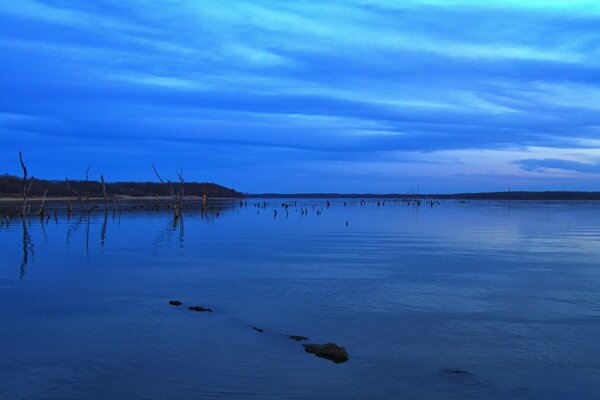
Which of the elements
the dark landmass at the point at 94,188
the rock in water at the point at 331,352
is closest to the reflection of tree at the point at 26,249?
the rock in water at the point at 331,352

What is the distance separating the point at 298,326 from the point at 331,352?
2.16m

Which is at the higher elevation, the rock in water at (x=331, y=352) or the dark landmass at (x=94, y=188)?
the dark landmass at (x=94, y=188)

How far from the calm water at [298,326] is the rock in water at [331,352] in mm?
154

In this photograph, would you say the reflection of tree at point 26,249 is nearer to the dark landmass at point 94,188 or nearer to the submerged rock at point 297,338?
the submerged rock at point 297,338

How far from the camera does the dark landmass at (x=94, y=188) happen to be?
10856 centimetres

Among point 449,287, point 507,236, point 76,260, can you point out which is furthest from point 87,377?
point 507,236

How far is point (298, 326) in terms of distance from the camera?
11.0 meters

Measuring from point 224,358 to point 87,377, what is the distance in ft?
6.69

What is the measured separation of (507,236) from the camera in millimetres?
32281

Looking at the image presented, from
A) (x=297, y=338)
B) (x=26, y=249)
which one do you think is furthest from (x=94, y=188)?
(x=297, y=338)

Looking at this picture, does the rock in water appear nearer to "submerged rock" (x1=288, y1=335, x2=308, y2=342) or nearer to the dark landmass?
"submerged rock" (x1=288, y1=335, x2=308, y2=342)

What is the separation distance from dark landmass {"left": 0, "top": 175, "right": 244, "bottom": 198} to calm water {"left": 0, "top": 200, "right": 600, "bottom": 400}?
68377 millimetres

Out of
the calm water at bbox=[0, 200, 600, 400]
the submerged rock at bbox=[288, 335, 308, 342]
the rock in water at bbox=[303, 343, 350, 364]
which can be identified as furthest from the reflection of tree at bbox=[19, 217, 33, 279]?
the rock in water at bbox=[303, 343, 350, 364]

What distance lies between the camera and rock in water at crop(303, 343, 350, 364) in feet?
28.8
